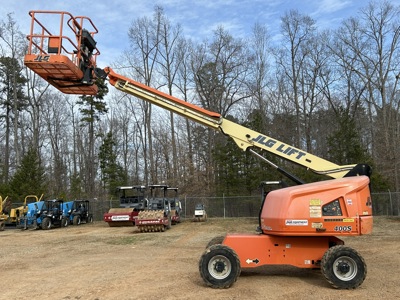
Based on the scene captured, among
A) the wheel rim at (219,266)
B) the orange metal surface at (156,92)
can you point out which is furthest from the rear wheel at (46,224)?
the wheel rim at (219,266)

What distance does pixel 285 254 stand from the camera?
312 inches

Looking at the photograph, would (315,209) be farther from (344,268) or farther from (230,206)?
(230,206)

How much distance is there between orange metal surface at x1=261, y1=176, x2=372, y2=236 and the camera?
738 cm

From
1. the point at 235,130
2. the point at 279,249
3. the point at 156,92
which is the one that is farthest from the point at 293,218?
the point at 156,92

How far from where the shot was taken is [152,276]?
29.6 ft

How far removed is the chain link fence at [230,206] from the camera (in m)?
28.1

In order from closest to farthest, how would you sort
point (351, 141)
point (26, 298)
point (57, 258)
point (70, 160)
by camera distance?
1. point (26, 298)
2. point (57, 258)
3. point (351, 141)
4. point (70, 160)

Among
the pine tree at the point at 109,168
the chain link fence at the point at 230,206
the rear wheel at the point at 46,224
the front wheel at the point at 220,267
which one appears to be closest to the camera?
the front wheel at the point at 220,267

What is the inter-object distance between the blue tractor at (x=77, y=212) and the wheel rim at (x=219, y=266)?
2220 cm

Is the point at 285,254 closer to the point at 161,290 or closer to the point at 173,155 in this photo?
the point at 161,290

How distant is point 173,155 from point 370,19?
24622 mm

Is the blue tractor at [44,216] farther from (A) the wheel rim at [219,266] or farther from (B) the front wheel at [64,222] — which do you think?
(A) the wheel rim at [219,266]

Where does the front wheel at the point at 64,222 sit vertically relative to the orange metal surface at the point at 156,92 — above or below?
below

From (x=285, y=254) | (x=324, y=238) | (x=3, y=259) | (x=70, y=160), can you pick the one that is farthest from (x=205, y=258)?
(x=70, y=160)
